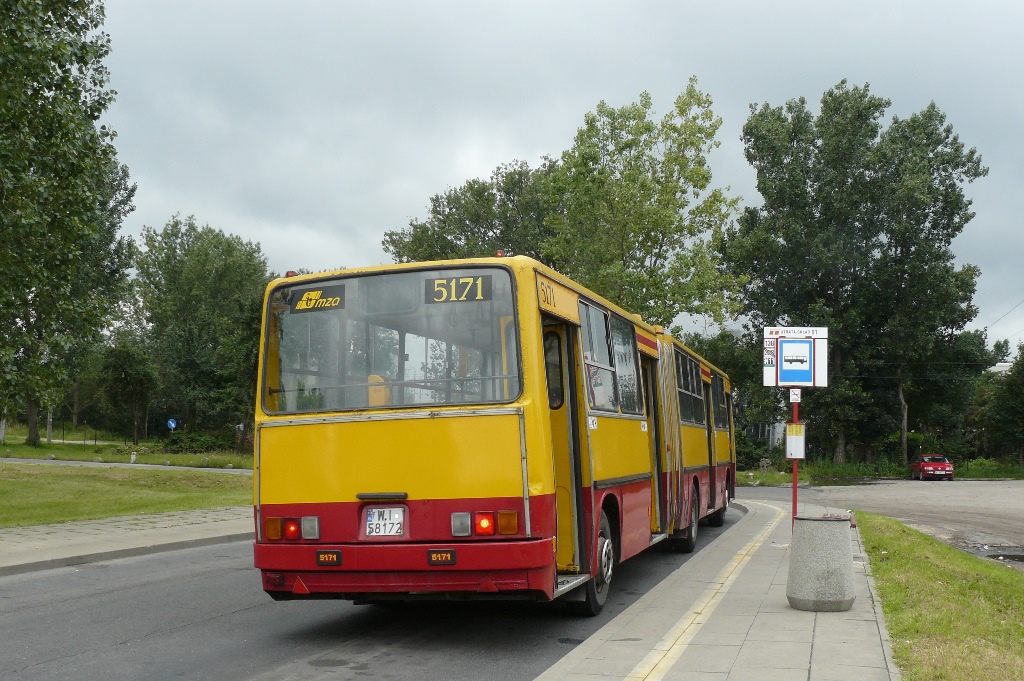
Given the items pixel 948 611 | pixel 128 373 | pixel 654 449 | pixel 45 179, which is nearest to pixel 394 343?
pixel 948 611

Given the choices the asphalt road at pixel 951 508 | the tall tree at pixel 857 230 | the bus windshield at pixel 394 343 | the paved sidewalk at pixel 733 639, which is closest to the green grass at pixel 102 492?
the bus windshield at pixel 394 343

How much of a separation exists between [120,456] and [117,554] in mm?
42096

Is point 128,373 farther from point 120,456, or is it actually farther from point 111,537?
point 111,537

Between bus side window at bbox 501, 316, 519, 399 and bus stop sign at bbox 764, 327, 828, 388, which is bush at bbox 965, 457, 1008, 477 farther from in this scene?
bus side window at bbox 501, 316, 519, 399

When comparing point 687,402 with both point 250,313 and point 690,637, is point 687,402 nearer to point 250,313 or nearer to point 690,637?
point 690,637

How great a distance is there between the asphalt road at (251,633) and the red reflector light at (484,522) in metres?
0.97

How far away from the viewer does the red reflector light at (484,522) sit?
7.88 m

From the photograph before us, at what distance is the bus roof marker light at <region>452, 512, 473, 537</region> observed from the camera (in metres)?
7.90

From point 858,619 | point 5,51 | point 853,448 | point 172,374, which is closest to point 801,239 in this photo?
point 853,448

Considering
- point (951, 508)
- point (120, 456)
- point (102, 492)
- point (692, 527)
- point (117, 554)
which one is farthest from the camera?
point (120, 456)

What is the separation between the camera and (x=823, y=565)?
30.7ft

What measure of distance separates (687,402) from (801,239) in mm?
43631

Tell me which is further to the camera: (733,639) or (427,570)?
(733,639)

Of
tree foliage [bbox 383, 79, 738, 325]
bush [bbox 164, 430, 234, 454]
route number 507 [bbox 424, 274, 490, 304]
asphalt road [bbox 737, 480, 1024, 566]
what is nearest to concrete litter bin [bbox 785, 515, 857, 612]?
route number 507 [bbox 424, 274, 490, 304]
